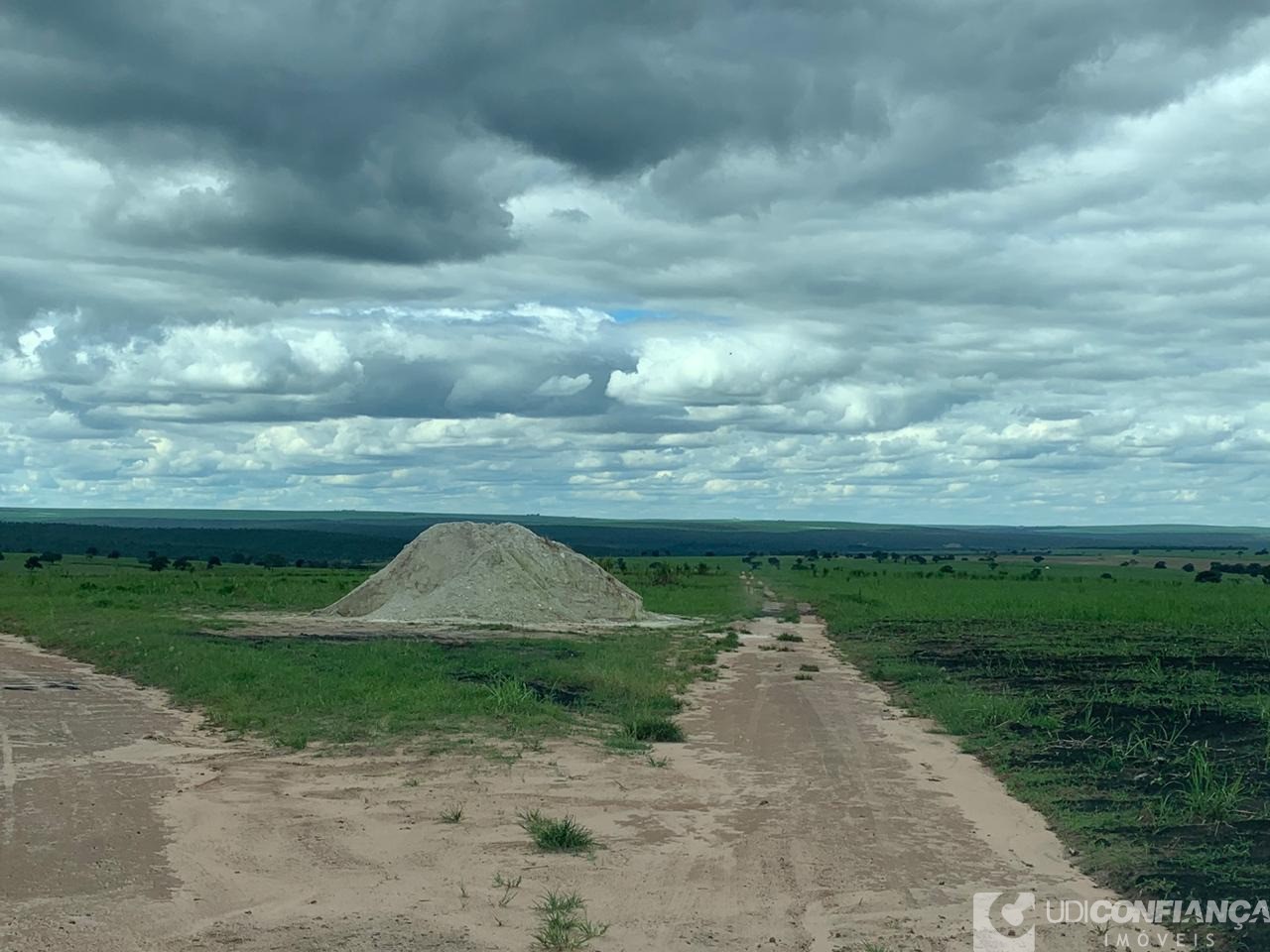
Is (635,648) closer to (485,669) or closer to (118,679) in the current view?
(485,669)

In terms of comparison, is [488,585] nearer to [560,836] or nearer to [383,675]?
[383,675]

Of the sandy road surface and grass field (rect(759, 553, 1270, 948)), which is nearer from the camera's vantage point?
the sandy road surface

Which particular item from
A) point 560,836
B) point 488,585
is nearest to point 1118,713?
point 560,836

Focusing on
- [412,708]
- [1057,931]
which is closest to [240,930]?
[1057,931]

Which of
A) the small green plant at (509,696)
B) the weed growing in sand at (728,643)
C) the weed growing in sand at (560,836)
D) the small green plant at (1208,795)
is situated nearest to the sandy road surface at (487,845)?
the weed growing in sand at (560,836)

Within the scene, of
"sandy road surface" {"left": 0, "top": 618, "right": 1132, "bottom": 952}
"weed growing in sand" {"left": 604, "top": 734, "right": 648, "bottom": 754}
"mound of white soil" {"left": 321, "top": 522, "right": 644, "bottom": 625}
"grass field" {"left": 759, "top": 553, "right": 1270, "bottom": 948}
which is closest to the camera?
"sandy road surface" {"left": 0, "top": 618, "right": 1132, "bottom": 952}

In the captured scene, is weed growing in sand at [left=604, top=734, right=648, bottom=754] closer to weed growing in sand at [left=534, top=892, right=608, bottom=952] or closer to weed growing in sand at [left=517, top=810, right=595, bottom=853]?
weed growing in sand at [left=517, top=810, right=595, bottom=853]

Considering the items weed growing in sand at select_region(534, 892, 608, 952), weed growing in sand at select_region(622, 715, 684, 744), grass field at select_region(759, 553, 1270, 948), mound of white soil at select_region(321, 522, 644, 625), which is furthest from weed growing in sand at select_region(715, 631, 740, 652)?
weed growing in sand at select_region(534, 892, 608, 952)
